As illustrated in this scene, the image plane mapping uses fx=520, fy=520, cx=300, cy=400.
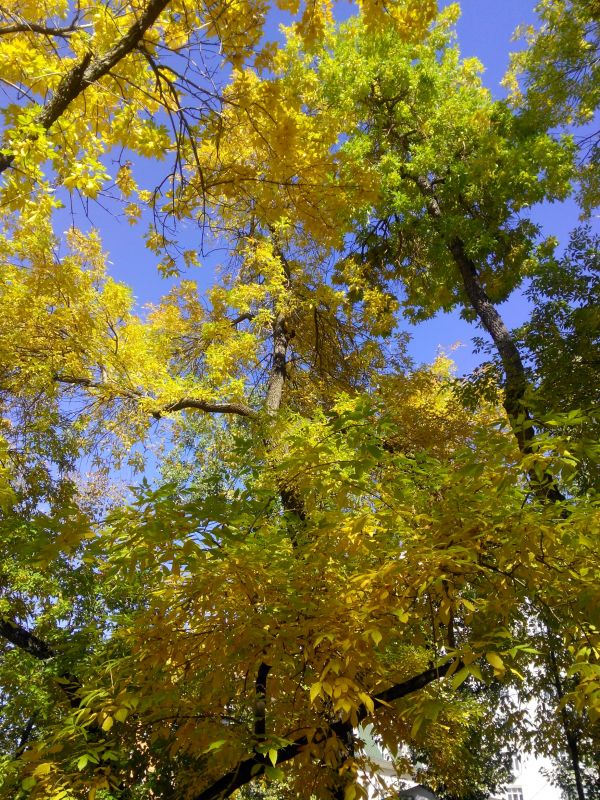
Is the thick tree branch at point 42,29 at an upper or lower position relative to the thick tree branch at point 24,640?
upper

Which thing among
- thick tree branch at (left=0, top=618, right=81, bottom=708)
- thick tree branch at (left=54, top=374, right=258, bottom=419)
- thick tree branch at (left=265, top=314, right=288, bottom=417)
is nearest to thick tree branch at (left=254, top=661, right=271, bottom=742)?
thick tree branch at (left=0, top=618, right=81, bottom=708)

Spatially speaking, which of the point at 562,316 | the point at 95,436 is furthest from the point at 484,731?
the point at 95,436

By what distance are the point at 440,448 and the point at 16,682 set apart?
5.15 m

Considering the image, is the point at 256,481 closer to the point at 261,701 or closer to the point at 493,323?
the point at 261,701

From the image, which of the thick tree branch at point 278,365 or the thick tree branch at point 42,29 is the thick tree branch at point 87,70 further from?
the thick tree branch at point 278,365

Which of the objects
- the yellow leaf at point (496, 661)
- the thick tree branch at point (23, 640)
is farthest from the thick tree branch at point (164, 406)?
the yellow leaf at point (496, 661)

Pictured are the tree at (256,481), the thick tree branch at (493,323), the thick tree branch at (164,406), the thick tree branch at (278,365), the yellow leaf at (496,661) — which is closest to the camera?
the yellow leaf at (496,661)

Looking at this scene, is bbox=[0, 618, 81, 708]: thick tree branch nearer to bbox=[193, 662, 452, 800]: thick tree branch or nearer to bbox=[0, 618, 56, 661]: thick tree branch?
bbox=[0, 618, 56, 661]: thick tree branch

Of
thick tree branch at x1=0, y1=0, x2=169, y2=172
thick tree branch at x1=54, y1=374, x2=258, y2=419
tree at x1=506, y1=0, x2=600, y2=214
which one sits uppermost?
tree at x1=506, y1=0, x2=600, y2=214

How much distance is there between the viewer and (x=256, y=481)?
3732 millimetres

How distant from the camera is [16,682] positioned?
4504mm

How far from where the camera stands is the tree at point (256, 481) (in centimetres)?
228

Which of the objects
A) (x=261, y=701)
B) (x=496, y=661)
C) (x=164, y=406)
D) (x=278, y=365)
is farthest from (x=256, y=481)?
(x=278, y=365)

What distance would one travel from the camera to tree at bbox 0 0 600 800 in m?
2.28
